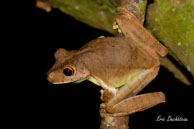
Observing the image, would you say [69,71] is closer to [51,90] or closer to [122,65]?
[122,65]

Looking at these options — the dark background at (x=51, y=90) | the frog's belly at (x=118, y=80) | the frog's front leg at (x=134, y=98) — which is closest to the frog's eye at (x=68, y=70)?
the frog's belly at (x=118, y=80)

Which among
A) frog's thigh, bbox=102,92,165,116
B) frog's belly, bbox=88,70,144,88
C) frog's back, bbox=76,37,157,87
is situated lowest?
frog's thigh, bbox=102,92,165,116

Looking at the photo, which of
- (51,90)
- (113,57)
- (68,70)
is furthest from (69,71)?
(51,90)

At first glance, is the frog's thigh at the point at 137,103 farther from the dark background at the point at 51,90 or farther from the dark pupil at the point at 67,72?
the dark background at the point at 51,90

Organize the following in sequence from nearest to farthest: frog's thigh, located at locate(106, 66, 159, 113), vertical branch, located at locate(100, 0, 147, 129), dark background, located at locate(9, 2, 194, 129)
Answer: vertical branch, located at locate(100, 0, 147, 129) → frog's thigh, located at locate(106, 66, 159, 113) → dark background, located at locate(9, 2, 194, 129)

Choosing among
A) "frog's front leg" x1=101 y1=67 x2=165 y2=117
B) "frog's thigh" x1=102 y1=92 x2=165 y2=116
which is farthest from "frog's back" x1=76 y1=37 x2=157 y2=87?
"frog's thigh" x1=102 y1=92 x2=165 y2=116

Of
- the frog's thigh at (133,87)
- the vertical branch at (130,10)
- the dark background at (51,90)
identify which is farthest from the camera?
the dark background at (51,90)

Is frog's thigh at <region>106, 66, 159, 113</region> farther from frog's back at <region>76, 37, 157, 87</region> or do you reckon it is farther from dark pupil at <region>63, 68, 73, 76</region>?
dark pupil at <region>63, 68, 73, 76</region>
